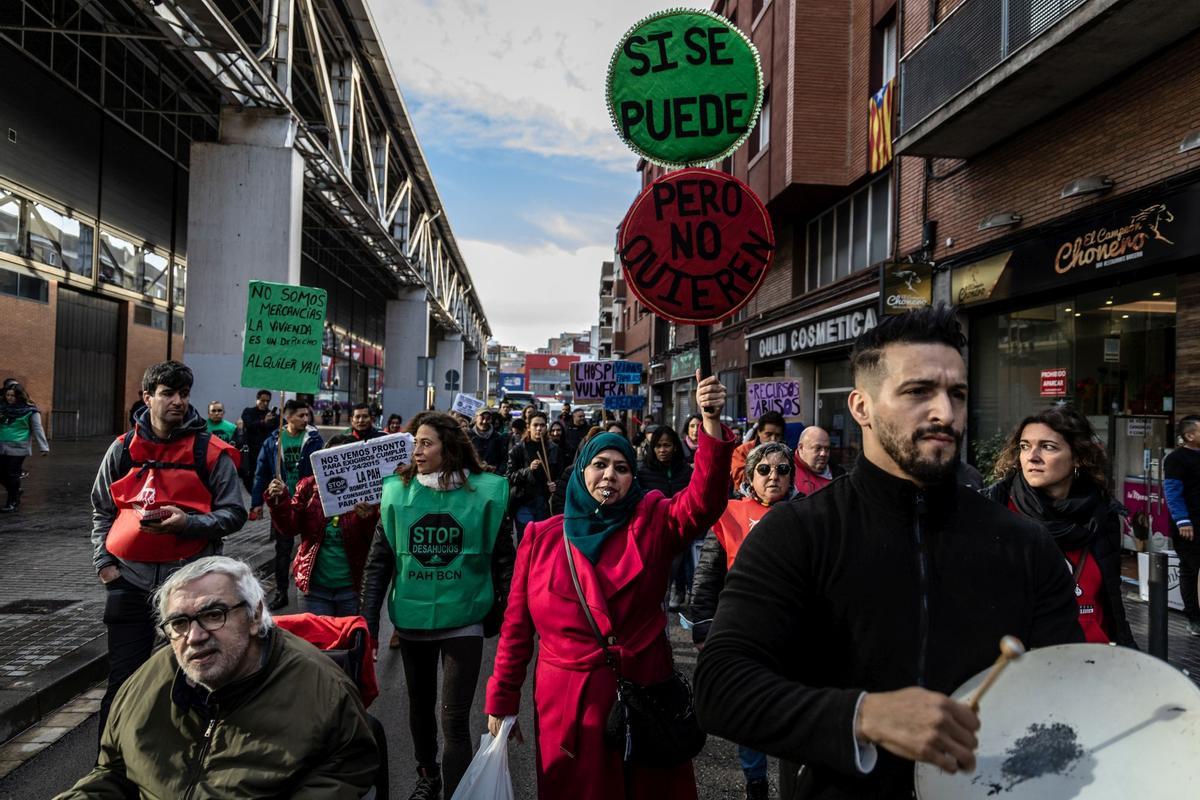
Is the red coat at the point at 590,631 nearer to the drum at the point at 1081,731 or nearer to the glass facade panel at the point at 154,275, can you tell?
the drum at the point at 1081,731

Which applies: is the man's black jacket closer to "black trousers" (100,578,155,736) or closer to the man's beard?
the man's beard

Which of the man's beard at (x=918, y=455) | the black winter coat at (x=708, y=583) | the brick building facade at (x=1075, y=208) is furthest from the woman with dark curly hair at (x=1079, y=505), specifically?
the brick building facade at (x=1075, y=208)

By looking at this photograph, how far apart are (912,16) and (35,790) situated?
14.5m

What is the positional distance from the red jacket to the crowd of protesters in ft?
0.05

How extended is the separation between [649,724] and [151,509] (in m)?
2.73

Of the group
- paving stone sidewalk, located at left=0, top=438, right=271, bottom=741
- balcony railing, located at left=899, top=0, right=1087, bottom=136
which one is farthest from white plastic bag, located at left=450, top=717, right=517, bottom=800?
balcony railing, located at left=899, top=0, right=1087, bottom=136

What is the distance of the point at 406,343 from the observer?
112 feet

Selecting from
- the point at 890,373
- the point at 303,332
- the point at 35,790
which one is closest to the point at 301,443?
the point at 303,332

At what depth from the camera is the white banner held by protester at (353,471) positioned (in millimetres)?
4895

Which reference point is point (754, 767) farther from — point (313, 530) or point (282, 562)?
point (282, 562)

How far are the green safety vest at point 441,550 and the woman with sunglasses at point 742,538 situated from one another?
1.05 metres

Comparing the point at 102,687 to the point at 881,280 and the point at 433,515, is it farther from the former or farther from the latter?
the point at 881,280

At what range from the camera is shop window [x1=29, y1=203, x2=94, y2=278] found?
20375 mm

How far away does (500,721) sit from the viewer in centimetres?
297
